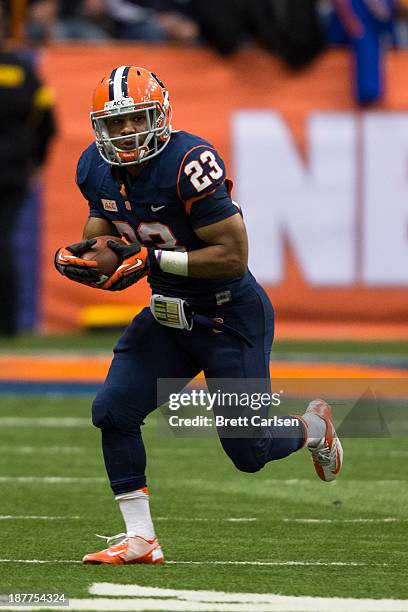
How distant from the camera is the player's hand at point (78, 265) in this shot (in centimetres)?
479

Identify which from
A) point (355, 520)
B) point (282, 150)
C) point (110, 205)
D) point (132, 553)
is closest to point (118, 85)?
point (110, 205)

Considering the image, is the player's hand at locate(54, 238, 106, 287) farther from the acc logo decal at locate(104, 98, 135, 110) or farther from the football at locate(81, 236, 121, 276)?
the acc logo decal at locate(104, 98, 135, 110)

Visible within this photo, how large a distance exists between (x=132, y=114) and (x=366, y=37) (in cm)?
699

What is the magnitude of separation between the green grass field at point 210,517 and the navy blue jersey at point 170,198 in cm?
87

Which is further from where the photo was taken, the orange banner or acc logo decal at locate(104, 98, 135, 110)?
the orange banner

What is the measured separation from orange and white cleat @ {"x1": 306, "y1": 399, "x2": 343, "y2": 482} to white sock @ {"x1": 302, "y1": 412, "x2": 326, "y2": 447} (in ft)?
0.06

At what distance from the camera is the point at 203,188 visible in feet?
15.8

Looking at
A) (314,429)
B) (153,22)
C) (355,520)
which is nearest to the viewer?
(314,429)

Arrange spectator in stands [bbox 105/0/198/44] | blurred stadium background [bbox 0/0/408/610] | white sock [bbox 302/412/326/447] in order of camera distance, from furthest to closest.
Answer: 1. spectator in stands [bbox 105/0/198/44]
2. blurred stadium background [bbox 0/0/408/610]
3. white sock [bbox 302/412/326/447]

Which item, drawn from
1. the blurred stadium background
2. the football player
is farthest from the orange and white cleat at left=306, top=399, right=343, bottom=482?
the blurred stadium background

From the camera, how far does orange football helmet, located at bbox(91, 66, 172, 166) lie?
4863 mm

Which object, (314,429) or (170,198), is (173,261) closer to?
(170,198)

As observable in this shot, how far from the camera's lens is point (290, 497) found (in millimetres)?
6199

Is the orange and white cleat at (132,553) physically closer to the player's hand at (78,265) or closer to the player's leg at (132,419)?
the player's leg at (132,419)
